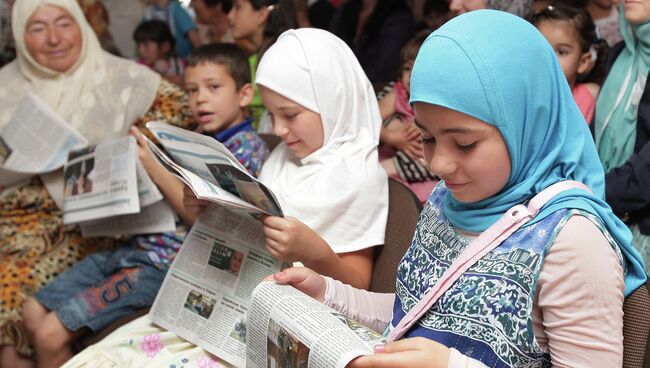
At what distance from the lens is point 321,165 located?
5.83 ft

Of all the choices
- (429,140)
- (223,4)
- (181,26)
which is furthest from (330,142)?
(181,26)

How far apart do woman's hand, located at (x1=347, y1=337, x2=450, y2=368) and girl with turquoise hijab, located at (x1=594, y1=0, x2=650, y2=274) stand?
102 cm

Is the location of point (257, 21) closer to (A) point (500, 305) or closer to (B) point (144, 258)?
(B) point (144, 258)

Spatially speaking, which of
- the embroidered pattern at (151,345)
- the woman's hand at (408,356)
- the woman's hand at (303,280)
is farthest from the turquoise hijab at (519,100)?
the embroidered pattern at (151,345)

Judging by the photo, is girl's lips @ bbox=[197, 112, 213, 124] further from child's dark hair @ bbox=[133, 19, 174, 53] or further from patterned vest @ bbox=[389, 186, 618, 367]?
child's dark hair @ bbox=[133, 19, 174, 53]

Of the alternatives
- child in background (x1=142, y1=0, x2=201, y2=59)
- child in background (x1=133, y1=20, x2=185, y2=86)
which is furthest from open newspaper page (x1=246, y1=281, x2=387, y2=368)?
child in background (x1=142, y1=0, x2=201, y2=59)

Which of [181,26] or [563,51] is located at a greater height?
[563,51]

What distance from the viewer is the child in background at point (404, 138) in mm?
2230

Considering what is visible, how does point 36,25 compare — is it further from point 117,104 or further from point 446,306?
point 446,306

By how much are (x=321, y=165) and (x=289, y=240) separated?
338 millimetres

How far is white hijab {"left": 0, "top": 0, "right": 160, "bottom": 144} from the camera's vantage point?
2494mm

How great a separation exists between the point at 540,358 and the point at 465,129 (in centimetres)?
37

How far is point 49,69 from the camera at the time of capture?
2570mm

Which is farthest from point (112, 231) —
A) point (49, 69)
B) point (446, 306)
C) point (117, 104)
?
point (446, 306)
